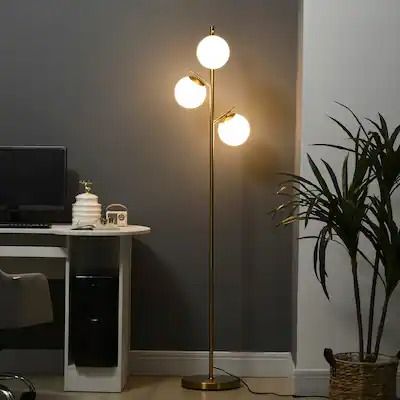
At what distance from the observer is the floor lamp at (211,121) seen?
409cm

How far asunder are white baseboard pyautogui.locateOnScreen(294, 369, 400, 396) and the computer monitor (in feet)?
5.09

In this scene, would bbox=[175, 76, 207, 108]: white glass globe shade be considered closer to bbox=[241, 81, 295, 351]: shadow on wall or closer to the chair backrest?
bbox=[241, 81, 295, 351]: shadow on wall

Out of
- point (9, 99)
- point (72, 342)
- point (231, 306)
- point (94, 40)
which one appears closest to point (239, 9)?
point (94, 40)

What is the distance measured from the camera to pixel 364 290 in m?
4.02

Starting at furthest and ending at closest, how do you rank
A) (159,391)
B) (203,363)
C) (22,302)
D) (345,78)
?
1. (203,363)
2. (159,391)
3. (345,78)
4. (22,302)

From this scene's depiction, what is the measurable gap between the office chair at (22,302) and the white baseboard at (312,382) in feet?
4.31

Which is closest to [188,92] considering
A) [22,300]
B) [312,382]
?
[22,300]

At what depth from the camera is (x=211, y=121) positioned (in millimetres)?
4195

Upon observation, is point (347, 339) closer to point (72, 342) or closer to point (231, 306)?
point (231, 306)

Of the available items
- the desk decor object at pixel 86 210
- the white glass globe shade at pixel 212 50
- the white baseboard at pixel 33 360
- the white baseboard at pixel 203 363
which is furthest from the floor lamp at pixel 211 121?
the white baseboard at pixel 33 360

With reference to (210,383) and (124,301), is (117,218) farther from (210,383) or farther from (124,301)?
(210,383)

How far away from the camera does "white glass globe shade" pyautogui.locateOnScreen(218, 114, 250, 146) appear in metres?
4.17

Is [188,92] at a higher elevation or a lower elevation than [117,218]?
higher

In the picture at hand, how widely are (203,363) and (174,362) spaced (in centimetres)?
16
